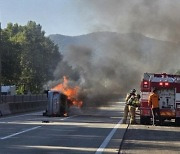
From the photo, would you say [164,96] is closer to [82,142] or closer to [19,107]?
[82,142]

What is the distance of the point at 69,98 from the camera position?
3244 cm

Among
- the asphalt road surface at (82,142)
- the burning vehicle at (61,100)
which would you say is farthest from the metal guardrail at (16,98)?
the asphalt road surface at (82,142)

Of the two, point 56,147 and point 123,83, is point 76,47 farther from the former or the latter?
point 56,147

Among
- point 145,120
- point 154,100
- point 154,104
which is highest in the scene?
Answer: point 154,100

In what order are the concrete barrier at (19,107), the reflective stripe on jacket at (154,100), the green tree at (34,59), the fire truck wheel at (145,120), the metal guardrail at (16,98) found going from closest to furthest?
the reflective stripe on jacket at (154,100), the fire truck wheel at (145,120), the concrete barrier at (19,107), the metal guardrail at (16,98), the green tree at (34,59)

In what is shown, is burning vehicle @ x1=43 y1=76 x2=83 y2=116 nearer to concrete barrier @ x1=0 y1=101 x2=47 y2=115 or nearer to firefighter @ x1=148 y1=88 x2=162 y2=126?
concrete barrier @ x1=0 y1=101 x2=47 y2=115

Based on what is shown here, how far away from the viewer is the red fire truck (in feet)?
77.8

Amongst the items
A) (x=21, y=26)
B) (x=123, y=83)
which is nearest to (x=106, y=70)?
(x=123, y=83)

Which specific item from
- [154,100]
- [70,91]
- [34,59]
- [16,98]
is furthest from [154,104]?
[34,59]

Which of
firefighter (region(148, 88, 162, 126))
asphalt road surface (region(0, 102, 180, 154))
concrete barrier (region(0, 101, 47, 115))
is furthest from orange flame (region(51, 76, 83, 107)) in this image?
asphalt road surface (region(0, 102, 180, 154))

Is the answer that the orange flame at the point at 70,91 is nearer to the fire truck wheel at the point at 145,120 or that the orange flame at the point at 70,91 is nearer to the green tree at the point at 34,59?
the fire truck wheel at the point at 145,120

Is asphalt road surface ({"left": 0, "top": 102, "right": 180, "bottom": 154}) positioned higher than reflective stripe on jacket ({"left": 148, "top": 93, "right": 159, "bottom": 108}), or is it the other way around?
reflective stripe on jacket ({"left": 148, "top": 93, "right": 159, "bottom": 108})

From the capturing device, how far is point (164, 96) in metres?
24.1

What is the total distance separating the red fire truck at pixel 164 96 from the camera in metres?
23.7
